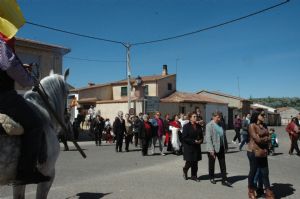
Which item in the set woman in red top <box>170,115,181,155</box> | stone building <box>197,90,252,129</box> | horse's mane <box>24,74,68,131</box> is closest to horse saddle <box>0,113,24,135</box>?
horse's mane <box>24,74,68,131</box>

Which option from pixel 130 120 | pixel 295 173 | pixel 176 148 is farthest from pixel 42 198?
pixel 130 120

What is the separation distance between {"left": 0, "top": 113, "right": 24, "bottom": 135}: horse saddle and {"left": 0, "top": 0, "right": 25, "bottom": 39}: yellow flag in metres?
0.87

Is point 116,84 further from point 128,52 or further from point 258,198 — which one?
point 258,198

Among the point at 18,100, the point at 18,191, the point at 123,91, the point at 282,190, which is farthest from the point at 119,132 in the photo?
the point at 123,91

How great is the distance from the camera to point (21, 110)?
13.6ft

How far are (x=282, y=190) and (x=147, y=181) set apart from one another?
3.34 m

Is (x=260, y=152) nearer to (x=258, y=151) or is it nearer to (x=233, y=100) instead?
(x=258, y=151)

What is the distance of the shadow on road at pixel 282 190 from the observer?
8.32 meters

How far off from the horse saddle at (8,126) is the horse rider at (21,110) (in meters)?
0.06

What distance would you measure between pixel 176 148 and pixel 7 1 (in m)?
13.7

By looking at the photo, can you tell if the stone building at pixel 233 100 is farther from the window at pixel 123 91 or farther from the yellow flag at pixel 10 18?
the yellow flag at pixel 10 18

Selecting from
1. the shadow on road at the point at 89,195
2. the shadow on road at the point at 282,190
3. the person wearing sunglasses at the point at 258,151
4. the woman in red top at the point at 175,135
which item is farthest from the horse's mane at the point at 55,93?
the woman in red top at the point at 175,135

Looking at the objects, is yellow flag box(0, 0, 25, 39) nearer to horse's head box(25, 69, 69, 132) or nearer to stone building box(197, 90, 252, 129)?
horse's head box(25, 69, 69, 132)

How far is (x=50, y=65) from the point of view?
27.0 meters
